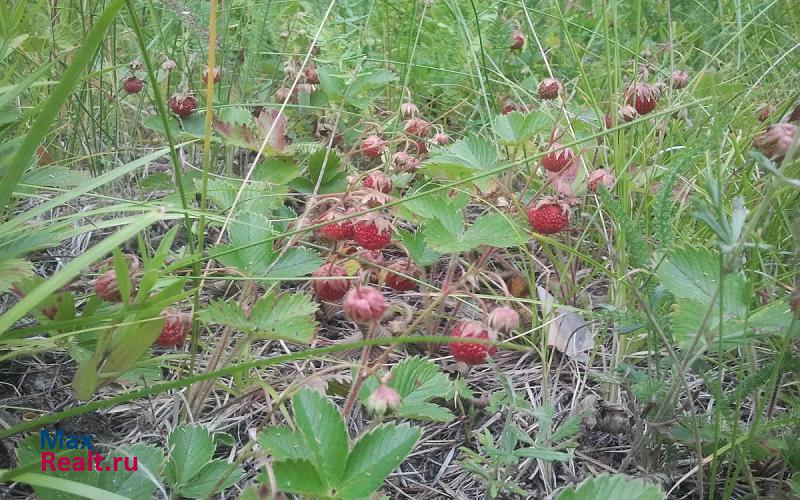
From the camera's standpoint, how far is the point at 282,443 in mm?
926

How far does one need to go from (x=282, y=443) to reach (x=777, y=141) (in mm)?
844

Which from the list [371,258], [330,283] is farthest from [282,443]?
[371,258]

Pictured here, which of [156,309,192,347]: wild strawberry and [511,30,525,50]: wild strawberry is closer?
[156,309,192,347]: wild strawberry

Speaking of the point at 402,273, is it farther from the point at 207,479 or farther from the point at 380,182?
the point at 207,479

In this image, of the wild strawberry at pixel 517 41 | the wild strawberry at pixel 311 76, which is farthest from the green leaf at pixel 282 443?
the wild strawberry at pixel 517 41

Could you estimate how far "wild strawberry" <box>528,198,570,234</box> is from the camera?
1.30m

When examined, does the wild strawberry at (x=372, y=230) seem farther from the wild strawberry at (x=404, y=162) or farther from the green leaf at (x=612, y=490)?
the green leaf at (x=612, y=490)

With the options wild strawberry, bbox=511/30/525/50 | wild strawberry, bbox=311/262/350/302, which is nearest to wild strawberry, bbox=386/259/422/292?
wild strawberry, bbox=311/262/350/302

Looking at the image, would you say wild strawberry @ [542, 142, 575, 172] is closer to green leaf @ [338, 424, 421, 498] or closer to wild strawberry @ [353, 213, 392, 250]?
wild strawberry @ [353, 213, 392, 250]

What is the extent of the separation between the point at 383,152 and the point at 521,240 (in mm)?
565

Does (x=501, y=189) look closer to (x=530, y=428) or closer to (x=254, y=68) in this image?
(x=530, y=428)

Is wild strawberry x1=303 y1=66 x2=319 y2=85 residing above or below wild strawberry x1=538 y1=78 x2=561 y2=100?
below

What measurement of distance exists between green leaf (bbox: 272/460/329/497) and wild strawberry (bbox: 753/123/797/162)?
0.80m

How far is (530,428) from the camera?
122cm
